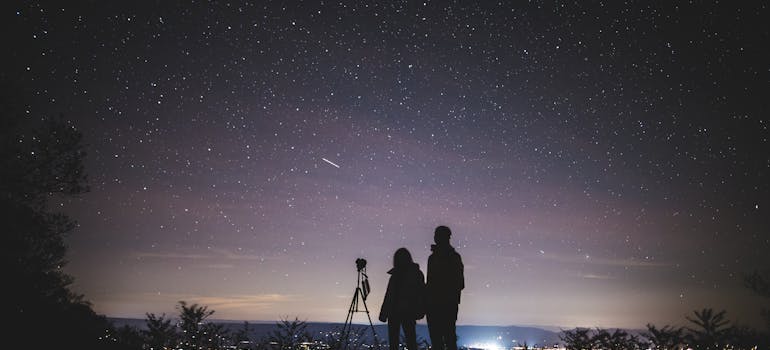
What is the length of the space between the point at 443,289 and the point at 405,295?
1.92ft

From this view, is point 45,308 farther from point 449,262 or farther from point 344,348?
point 449,262

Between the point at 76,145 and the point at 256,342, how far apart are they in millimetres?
10836

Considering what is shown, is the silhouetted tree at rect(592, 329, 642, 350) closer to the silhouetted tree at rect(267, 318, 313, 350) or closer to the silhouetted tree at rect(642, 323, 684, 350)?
the silhouetted tree at rect(642, 323, 684, 350)

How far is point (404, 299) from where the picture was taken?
6.91 m

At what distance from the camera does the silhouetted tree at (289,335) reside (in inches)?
447

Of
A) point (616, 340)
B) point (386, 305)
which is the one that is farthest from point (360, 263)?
point (616, 340)

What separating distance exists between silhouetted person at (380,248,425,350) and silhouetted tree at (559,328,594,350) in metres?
5.56

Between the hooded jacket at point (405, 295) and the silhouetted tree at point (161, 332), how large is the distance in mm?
7465

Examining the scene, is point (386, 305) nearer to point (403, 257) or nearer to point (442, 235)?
point (403, 257)

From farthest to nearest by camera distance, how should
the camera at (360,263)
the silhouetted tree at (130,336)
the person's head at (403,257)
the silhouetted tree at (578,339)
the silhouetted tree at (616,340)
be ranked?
the silhouetted tree at (130,336) < the silhouetted tree at (578,339) < the silhouetted tree at (616,340) < the camera at (360,263) < the person's head at (403,257)

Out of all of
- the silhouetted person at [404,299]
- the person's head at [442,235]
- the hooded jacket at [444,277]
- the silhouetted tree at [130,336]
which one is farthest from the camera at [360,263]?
the silhouetted tree at [130,336]

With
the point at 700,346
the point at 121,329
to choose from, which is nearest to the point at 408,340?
the point at 700,346

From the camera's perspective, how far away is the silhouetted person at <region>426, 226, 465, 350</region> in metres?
6.82

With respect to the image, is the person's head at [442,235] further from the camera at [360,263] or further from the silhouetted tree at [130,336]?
the silhouetted tree at [130,336]
